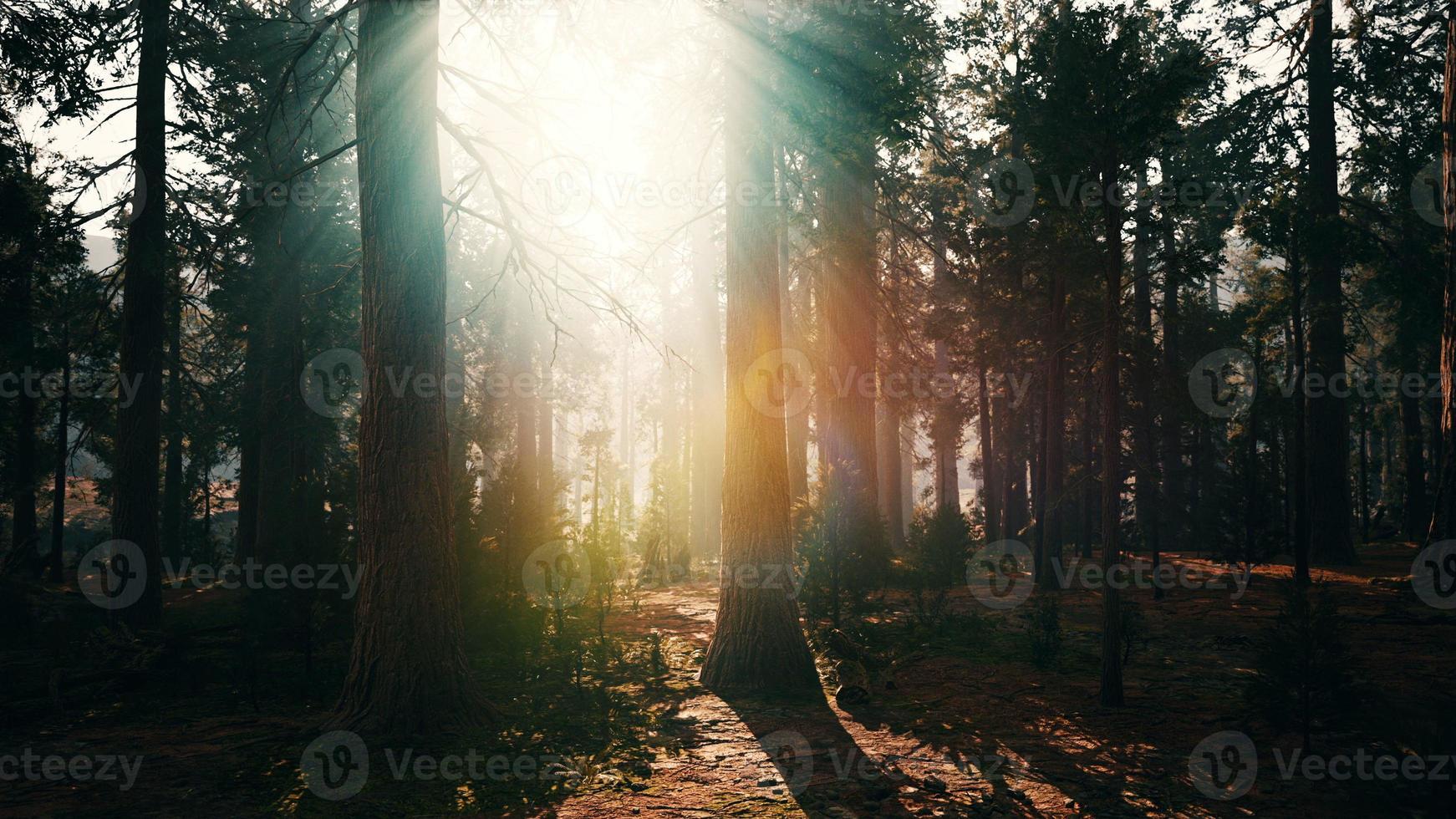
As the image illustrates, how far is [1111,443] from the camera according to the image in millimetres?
7578

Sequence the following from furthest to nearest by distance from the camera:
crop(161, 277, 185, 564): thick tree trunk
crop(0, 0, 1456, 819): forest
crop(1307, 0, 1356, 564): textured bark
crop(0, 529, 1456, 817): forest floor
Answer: crop(161, 277, 185, 564): thick tree trunk < crop(1307, 0, 1356, 564): textured bark < crop(0, 0, 1456, 819): forest < crop(0, 529, 1456, 817): forest floor

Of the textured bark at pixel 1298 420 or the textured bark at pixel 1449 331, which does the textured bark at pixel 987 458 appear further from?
the textured bark at pixel 1449 331

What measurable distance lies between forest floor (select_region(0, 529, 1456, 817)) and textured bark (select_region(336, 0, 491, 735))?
53cm

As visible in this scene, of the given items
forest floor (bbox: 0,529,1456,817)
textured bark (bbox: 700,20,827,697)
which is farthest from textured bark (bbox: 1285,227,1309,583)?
textured bark (bbox: 700,20,827,697)

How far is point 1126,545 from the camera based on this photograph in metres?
23.4

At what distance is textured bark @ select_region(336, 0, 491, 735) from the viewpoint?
6.86 meters

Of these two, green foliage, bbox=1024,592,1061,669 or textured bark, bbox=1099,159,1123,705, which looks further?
green foliage, bbox=1024,592,1061,669

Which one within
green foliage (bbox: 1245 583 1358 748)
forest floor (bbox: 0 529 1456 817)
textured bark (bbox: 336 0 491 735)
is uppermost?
textured bark (bbox: 336 0 491 735)

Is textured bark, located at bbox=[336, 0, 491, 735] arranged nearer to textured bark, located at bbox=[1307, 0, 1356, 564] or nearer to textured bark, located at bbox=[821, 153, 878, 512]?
textured bark, located at bbox=[821, 153, 878, 512]

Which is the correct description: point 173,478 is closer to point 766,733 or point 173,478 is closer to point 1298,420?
point 766,733

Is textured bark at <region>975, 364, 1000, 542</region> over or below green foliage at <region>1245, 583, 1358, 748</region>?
over

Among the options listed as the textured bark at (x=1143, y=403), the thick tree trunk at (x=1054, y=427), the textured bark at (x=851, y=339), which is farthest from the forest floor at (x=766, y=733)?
the textured bark at (x=851, y=339)

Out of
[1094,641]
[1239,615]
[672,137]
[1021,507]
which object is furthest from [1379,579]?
[1021,507]

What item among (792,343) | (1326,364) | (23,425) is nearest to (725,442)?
(792,343)
